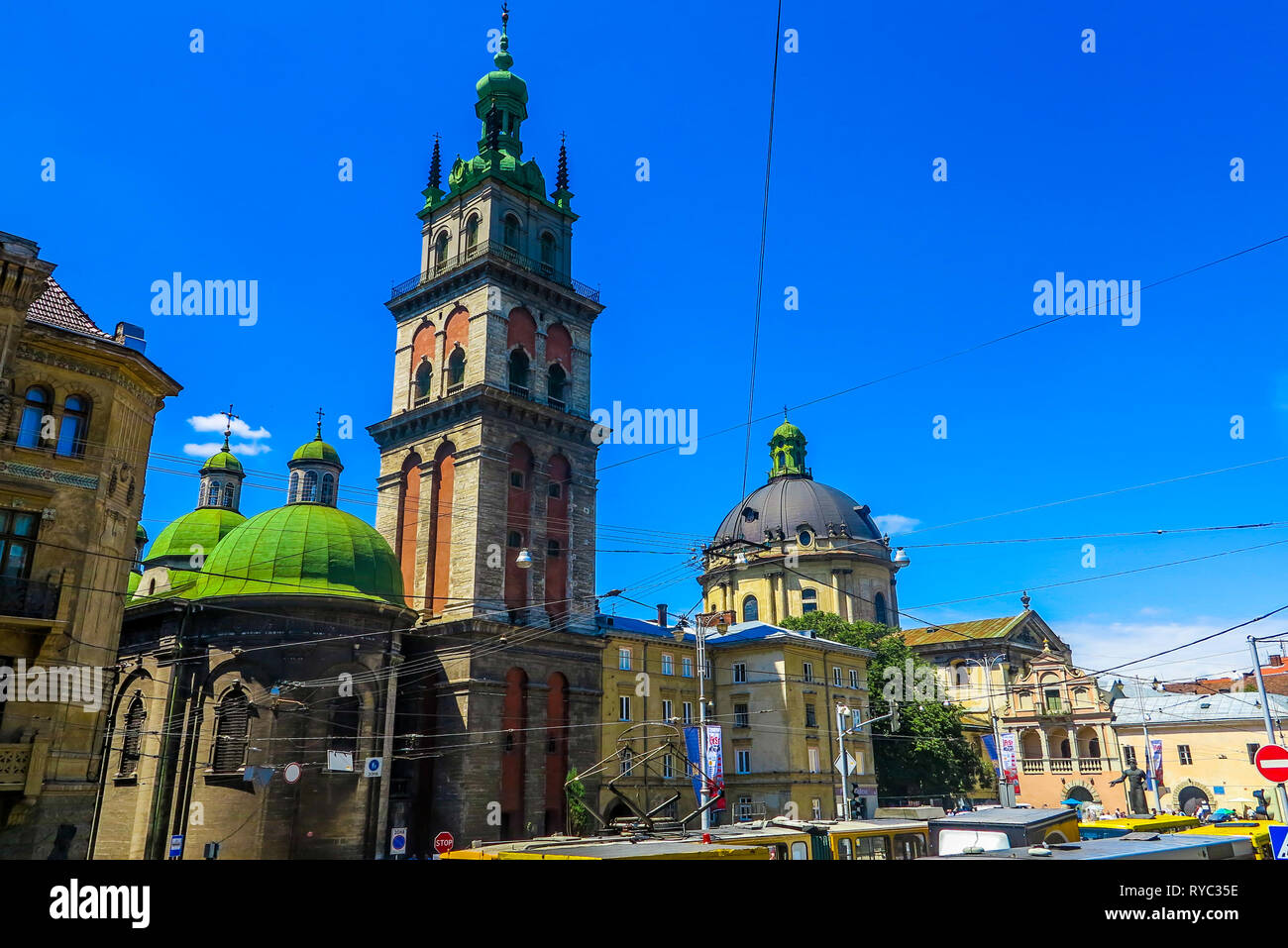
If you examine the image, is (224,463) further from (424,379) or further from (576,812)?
(576,812)

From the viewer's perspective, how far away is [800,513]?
9412 centimetres

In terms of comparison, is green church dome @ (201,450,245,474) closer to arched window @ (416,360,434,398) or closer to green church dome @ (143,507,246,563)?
green church dome @ (143,507,246,563)

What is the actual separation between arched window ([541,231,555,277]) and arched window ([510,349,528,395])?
19.8 feet

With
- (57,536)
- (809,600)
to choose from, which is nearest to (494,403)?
(57,536)

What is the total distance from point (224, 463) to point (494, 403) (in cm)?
2519

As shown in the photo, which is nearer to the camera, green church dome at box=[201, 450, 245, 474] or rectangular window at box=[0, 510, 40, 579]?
rectangular window at box=[0, 510, 40, 579]

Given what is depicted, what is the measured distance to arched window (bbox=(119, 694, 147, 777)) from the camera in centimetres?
3919

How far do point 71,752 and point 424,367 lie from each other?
33.4 m

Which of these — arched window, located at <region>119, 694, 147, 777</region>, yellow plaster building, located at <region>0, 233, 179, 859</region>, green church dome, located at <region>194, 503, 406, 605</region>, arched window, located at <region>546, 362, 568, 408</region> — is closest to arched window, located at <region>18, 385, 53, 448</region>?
yellow plaster building, located at <region>0, 233, 179, 859</region>

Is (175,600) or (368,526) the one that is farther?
(368,526)
